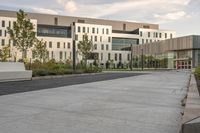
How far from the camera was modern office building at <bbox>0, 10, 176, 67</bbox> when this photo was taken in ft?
307

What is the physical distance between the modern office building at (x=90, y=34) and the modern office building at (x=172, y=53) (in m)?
11.6

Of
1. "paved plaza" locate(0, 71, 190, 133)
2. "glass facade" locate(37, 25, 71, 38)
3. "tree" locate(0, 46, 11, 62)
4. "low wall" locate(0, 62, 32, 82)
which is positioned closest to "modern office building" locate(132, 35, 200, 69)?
"glass facade" locate(37, 25, 71, 38)

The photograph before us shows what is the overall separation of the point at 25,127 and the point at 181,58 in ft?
230

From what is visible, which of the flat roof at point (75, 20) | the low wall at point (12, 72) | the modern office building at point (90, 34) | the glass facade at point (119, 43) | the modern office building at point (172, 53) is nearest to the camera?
the low wall at point (12, 72)

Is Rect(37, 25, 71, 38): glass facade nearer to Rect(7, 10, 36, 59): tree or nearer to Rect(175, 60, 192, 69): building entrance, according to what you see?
Rect(175, 60, 192, 69): building entrance

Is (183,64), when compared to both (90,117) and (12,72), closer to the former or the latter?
(12,72)

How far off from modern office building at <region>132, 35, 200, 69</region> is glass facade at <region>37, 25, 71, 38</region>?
2444 cm

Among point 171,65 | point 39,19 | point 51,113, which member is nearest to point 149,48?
point 171,65

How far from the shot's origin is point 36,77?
22.3 metres

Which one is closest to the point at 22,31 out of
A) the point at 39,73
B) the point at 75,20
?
the point at 39,73

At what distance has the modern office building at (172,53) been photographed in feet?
221

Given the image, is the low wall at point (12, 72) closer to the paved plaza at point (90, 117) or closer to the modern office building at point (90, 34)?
the paved plaza at point (90, 117)

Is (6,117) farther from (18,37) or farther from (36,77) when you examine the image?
(18,37)

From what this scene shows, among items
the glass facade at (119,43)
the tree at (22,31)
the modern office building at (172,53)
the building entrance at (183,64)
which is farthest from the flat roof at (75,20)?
the tree at (22,31)
